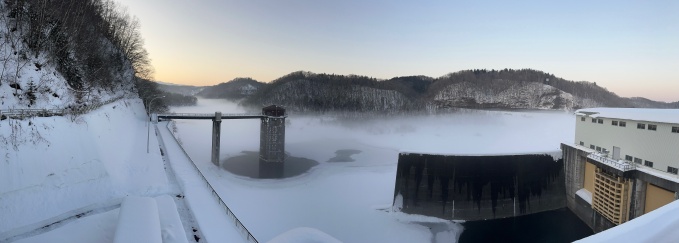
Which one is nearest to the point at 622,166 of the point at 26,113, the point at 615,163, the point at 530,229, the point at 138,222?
the point at 615,163

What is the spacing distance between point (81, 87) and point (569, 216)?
3524 cm

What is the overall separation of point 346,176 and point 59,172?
2457 cm

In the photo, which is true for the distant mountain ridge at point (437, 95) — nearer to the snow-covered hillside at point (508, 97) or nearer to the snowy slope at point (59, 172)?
the snow-covered hillside at point (508, 97)

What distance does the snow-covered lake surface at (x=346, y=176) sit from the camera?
2017cm

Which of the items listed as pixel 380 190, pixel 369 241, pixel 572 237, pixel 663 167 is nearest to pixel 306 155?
pixel 380 190

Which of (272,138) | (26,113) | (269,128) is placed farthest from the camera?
(269,128)

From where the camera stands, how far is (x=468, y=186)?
74.5ft

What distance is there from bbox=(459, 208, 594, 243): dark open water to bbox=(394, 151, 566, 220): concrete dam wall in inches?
24.4

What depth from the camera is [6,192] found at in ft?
31.2

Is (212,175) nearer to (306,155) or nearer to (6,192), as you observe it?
(306,155)

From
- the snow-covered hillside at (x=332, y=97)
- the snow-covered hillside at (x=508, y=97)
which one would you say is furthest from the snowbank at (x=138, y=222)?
the snow-covered hillside at (x=508, y=97)

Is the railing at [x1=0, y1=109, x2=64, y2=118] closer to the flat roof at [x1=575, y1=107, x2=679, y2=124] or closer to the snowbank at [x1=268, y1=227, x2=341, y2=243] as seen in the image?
the snowbank at [x1=268, y1=227, x2=341, y2=243]

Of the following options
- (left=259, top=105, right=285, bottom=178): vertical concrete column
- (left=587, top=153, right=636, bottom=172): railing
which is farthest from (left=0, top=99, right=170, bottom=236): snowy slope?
(left=259, top=105, right=285, bottom=178): vertical concrete column

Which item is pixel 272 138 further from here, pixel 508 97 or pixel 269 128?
pixel 508 97
